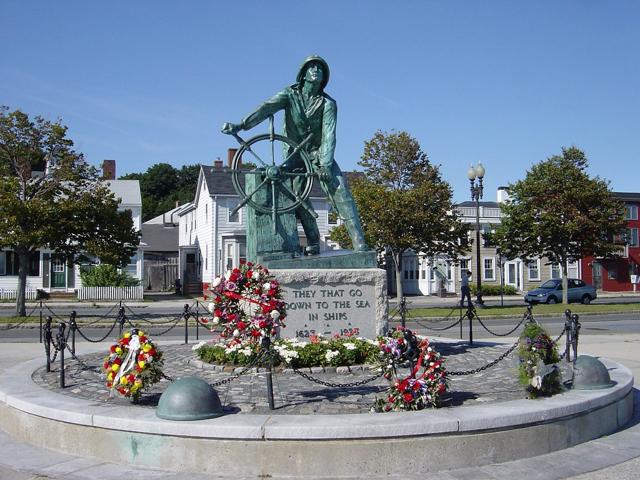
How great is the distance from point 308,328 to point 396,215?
2093 centimetres

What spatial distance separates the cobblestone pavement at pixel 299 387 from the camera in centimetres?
725

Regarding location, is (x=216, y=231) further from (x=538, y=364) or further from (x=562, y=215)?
(x=538, y=364)

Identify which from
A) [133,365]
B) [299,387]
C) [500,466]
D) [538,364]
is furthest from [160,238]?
[500,466]

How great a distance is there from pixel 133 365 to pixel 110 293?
31.6 meters

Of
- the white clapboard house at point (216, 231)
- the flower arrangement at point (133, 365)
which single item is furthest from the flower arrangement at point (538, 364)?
the white clapboard house at point (216, 231)

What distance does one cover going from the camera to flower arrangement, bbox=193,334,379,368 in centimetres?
938

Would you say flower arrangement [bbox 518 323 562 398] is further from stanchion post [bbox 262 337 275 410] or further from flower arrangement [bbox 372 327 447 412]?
stanchion post [bbox 262 337 275 410]

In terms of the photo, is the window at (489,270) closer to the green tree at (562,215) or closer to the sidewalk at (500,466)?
the green tree at (562,215)

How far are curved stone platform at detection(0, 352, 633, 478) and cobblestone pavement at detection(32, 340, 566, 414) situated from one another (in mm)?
707

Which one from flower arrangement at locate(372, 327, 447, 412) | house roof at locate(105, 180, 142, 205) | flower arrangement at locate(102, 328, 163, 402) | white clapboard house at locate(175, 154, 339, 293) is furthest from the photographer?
house roof at locate(105, 180, 142, 205)

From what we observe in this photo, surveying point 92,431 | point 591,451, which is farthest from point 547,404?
point 92,431

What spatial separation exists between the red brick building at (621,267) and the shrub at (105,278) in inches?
1346

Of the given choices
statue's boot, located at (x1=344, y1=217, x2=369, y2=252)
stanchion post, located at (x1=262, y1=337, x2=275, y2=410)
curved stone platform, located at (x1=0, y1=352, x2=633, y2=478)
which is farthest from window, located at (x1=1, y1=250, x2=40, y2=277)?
stanchion post, located at (x1=262, y1=337, x2=275, y2=410)

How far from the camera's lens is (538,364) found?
7.36 m
